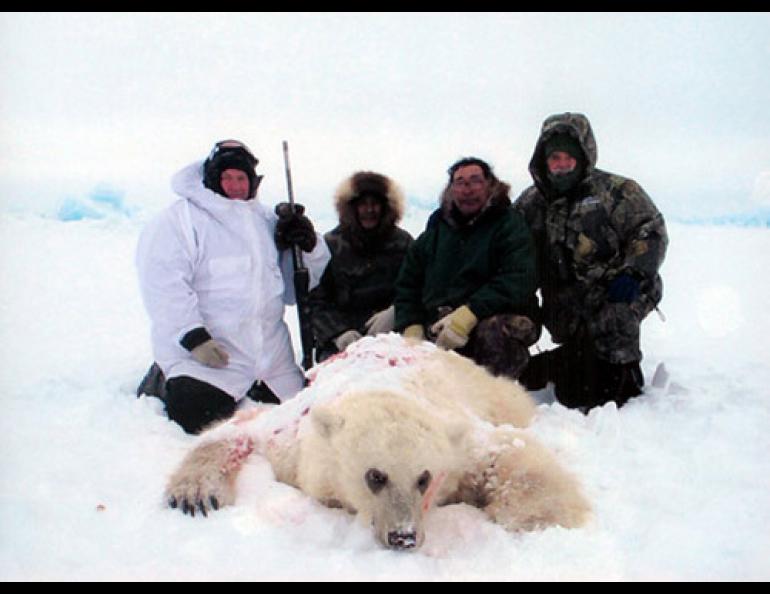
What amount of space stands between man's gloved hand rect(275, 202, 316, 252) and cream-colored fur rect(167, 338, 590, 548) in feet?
5.97

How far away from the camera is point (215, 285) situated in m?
5.11

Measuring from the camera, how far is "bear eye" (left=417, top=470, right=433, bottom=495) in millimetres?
2967

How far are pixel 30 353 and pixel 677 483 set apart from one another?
5577 mm

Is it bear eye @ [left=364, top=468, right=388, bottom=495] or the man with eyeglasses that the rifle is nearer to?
the man with eyeglasses

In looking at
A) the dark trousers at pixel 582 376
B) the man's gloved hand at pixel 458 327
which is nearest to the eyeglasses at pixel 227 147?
the man's gloved hand at pixel 458 327

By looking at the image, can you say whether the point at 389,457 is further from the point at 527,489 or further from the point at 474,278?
the point at 474,278

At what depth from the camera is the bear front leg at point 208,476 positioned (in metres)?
3.28

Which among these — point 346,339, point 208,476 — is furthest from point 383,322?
point 208,476

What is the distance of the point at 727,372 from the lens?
588cm

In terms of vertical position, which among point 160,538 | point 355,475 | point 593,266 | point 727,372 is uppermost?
point 593,266

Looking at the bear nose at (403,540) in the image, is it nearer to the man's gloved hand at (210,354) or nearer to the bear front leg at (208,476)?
the bear front leg at (208,476)

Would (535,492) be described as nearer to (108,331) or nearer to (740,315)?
(740,315)

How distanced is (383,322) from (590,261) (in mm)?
1680
